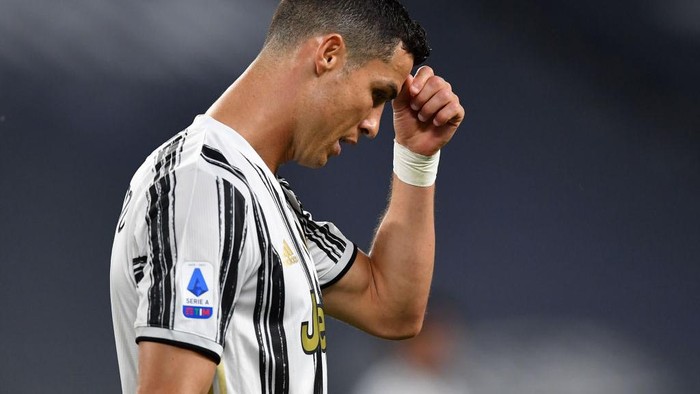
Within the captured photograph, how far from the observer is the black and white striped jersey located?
906 mm

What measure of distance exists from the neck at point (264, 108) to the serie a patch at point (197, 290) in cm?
31

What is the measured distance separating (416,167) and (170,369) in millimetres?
757

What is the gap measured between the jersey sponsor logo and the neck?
216 millimetres

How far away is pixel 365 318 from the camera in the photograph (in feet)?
5.02

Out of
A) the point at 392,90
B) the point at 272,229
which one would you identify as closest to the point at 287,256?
the point at 272,229

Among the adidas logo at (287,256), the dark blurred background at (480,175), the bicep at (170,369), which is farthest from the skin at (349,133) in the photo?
the dark blurred background at (480,175)

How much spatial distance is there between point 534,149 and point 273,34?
1.47 m

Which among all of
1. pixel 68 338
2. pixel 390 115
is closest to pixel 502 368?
pixel 390 115

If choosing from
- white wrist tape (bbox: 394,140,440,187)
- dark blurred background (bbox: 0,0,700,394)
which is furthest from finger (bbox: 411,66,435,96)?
dark blurred background (bbox: 0,0,700,394)

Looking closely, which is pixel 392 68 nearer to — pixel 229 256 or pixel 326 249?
pixel 326 249

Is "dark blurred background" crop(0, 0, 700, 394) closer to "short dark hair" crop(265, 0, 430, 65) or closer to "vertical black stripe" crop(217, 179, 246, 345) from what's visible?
"short dark hair" crop(265, 0, 430, 65)

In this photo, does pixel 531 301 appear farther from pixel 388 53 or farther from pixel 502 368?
pixel 388 53

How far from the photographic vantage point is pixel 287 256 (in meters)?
1.05

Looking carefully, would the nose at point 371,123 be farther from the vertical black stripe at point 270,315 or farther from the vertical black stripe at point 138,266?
the vertical black stripe at point 138,266
